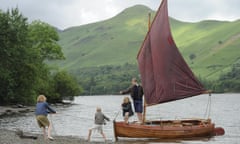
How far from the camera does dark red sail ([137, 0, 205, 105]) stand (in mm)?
32438

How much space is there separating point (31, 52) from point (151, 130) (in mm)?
42262

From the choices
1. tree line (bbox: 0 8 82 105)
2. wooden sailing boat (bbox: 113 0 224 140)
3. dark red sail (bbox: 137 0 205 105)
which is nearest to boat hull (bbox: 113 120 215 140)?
wooden sailing boat (bbox: 113 0 224 140)

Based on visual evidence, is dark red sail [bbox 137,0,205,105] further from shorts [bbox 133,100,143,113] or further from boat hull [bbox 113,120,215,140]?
boat hull [bbox 113,120,215,140]

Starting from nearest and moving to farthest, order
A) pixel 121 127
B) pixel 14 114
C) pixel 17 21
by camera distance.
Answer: pixel 121 127
pixel 14 114
pixel 17 21

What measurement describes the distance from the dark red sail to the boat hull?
1.99 m

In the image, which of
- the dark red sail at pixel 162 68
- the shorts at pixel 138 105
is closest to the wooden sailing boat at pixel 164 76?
the dark red sail at pixel 162 68

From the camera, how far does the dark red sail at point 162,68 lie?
3244cm

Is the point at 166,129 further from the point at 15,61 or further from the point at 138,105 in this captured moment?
the point at 15,61

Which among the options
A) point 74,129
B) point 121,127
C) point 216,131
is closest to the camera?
point 121,127

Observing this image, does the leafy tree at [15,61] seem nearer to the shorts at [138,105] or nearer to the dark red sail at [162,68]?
the dark red sail at [162,68]

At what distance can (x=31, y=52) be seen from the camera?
229ft

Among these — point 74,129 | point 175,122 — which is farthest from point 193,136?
point 74,129

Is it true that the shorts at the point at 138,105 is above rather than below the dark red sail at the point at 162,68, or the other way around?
below

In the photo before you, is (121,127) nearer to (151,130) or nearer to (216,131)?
(151,130)
